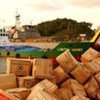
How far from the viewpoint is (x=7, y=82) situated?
6.54 m

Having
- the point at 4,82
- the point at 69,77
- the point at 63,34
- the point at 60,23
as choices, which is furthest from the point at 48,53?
the point at 60,23

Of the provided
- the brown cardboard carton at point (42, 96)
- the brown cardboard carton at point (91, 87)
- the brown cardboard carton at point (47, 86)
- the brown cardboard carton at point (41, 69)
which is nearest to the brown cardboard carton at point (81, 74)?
the brown cardboard carton at point (91, 87)

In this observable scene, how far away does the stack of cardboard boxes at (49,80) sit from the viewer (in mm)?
5961

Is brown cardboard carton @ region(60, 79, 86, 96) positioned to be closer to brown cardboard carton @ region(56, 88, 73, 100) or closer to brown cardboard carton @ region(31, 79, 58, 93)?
brown cardboard carton @ region(56, 88, 73, 100)

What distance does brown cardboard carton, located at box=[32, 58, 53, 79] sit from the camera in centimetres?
685

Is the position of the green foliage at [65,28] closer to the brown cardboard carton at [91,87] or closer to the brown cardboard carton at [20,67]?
the brown cardboard carton at [91,87]

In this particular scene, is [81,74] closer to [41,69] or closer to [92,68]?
[92,68]

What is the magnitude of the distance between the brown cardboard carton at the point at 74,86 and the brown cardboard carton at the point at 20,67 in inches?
37.4

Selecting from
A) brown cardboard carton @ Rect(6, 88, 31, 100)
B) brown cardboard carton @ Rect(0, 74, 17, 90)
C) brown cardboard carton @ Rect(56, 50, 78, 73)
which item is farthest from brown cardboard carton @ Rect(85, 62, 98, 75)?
brown cardboard carton @ Rect(6, 88, 31, 100)

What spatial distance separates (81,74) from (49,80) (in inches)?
46.1

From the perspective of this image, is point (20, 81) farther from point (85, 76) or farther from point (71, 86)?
point (85, 76)

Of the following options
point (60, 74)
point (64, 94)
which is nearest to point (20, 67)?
point (60, 74)

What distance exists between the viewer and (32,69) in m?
7.24

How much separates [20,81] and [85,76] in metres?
1.88
